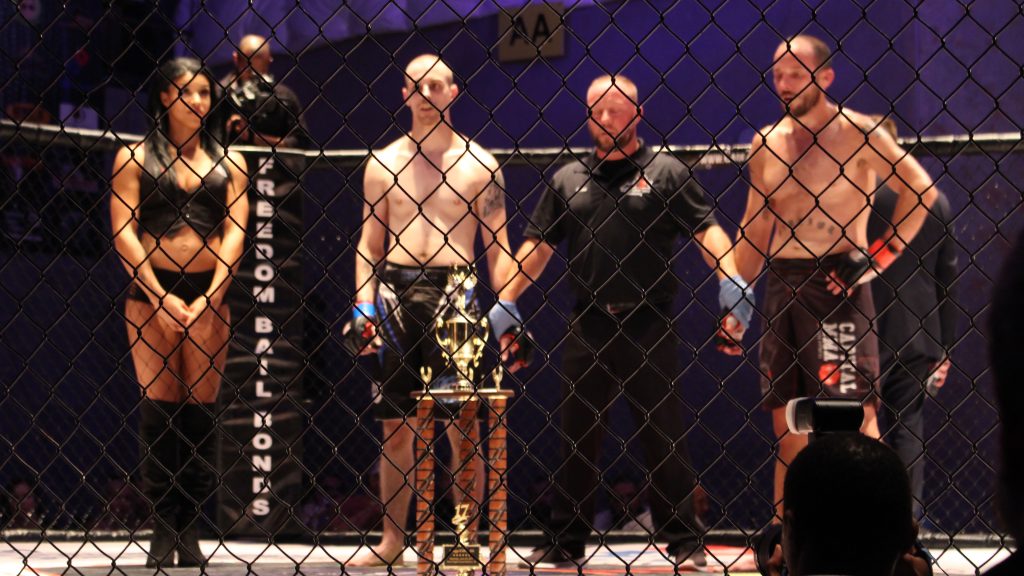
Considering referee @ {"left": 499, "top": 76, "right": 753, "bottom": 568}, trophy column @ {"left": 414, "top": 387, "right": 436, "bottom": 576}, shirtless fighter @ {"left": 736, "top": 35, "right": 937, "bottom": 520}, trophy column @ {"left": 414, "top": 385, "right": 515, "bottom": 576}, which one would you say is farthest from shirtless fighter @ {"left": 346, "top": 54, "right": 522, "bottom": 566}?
shirtless fighter @ {"left": 736, "top": 35, "right": 937, "bottom": 520}

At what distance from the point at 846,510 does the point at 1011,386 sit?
17.9 inches

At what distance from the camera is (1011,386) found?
2.62 feet

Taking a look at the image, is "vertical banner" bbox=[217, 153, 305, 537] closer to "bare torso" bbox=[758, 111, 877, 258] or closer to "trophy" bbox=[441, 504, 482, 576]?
"trophy" bbox=[441, 504, 482, 576]

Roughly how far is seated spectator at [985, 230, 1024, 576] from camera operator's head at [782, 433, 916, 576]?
40 cm

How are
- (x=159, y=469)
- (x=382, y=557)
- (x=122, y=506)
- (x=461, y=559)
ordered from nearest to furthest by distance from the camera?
(x=461, y=559) < (x=159, y=469) < (x=382, y=557) < (x=122, y=506)

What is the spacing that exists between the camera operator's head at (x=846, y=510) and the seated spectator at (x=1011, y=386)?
40 cm

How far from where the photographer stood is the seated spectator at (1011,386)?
2.59 feet

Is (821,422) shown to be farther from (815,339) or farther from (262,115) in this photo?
(262,115)

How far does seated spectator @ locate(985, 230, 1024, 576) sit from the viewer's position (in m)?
0.79

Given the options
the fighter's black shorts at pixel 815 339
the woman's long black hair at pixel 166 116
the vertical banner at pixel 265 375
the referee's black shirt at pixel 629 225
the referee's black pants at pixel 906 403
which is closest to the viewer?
the woman's long black hair at pixel 166 116

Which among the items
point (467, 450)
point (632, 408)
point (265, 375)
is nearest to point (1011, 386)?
point (467, 450)

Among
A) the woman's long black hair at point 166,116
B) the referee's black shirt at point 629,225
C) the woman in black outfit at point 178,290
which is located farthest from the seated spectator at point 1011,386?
the referee's black shirt at point 629,225

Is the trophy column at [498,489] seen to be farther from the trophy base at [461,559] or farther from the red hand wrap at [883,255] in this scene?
the red hand wrap at [883,255]

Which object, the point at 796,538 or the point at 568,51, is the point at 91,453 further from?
the point at 796,538
